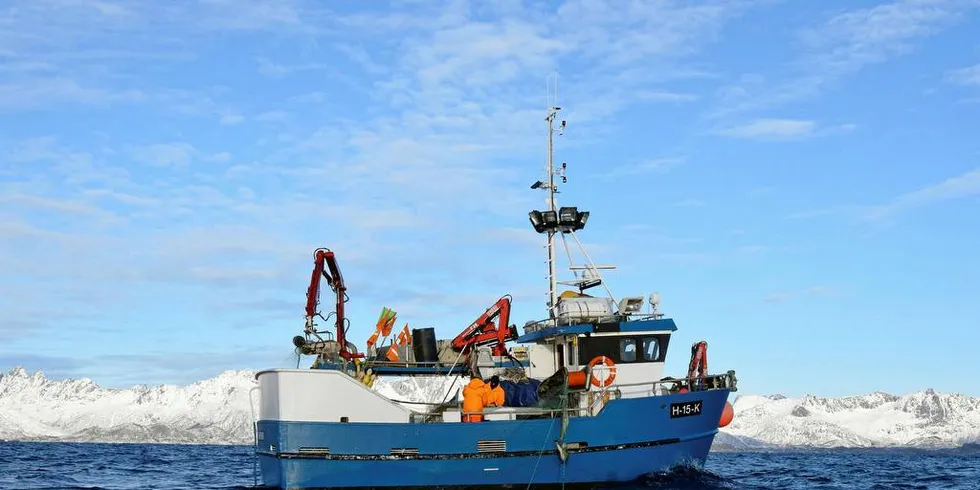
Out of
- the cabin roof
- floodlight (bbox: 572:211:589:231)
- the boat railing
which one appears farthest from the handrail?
floodlight (bbox: 572:211:589:231)

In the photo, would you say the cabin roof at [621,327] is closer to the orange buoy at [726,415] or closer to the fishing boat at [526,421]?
the fishing boat at [526,421]

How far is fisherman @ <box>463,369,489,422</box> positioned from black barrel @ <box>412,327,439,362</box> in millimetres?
6129

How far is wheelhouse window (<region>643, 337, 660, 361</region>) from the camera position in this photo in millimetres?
29031

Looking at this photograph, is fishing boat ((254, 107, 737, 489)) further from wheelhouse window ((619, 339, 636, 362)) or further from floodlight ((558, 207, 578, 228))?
floodlight ((558, 207, 578, 228))

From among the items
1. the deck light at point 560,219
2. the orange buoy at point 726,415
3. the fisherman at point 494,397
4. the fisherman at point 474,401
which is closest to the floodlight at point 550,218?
the deck light at point 560,219

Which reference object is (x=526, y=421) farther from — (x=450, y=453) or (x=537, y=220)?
(x=537, y=220)

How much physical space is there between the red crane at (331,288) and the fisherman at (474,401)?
20.1ft

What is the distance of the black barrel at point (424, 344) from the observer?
31.8 metres

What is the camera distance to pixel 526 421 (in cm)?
2491

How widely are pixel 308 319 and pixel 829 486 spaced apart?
18.9 meters

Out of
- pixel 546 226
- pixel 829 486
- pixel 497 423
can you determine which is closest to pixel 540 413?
pixel 497 423

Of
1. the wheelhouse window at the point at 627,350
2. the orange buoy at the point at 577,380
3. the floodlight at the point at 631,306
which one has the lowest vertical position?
the orange buoy at the point at 577,380

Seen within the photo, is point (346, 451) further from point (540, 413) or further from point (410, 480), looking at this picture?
point (540, 413)

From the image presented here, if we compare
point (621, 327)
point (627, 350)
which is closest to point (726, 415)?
point (627, 350)
